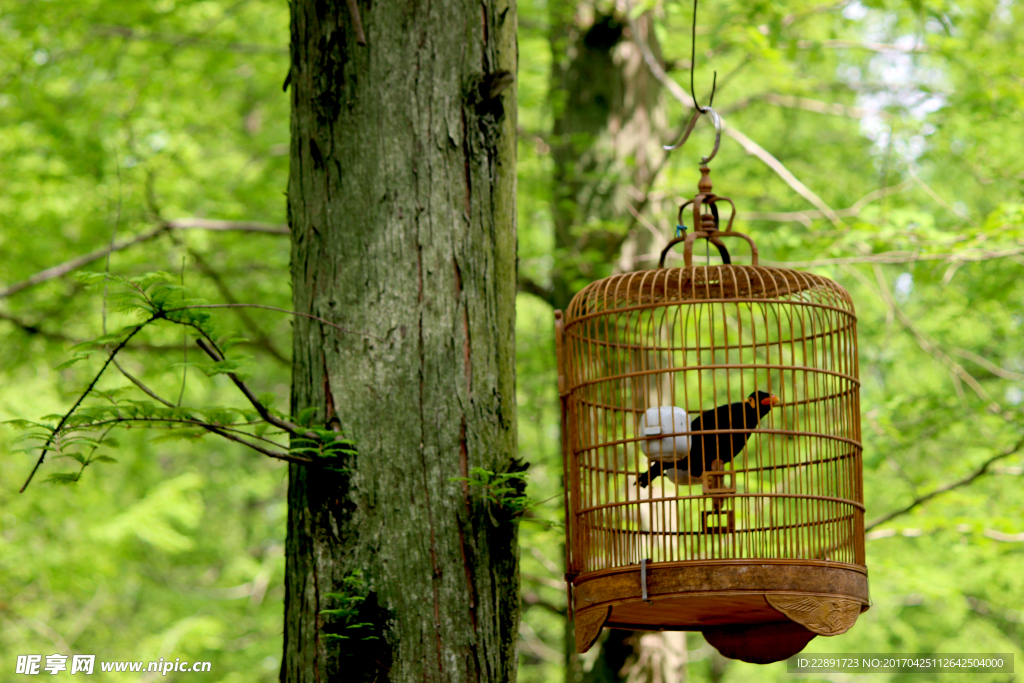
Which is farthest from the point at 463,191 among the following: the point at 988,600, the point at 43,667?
the point at 988,600

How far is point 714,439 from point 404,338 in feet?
3.51

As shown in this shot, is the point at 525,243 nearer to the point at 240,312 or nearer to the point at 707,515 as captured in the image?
the point at 240,312

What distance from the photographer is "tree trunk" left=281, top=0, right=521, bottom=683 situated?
2.46m

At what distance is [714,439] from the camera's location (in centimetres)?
299

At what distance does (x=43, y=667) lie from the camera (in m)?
7.68

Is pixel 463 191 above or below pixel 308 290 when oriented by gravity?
above

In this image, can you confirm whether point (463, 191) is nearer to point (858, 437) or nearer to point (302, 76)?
point (302, 76)

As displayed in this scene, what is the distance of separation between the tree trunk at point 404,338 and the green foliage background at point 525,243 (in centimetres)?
37

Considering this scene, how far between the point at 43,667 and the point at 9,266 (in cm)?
331

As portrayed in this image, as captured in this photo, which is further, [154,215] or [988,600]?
[988,600]

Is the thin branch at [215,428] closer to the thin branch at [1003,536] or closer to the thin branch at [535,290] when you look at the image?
the thin branch at [535,290]

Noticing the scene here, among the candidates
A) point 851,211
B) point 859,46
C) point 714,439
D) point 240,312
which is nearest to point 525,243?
point 240,312

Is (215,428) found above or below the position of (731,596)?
above

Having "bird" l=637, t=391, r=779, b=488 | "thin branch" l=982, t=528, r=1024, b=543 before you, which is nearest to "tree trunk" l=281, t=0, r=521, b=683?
"bird" l=637, t=391, r=779, b=488
